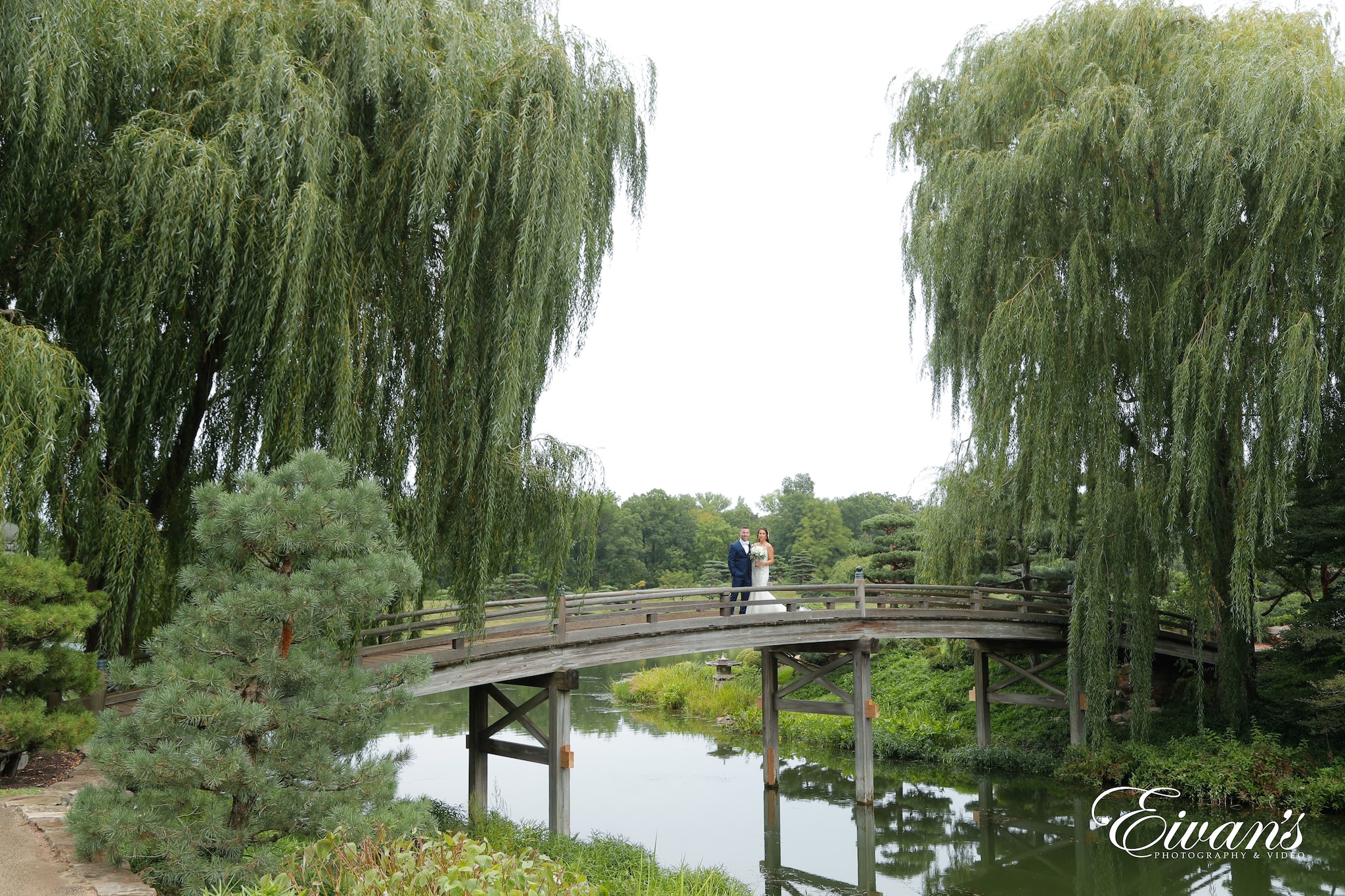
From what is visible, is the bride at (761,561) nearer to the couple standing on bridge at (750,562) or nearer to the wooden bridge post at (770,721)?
the couple standing on bridge at (750,562)

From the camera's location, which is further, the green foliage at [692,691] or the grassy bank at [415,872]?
the green foliage at [692,691]

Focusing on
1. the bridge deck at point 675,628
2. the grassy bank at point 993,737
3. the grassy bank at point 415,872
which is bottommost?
the grassy bank at point 993,737

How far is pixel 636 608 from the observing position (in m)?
11.9

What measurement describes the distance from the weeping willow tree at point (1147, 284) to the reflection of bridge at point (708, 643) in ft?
6.72

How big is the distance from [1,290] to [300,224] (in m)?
2.00

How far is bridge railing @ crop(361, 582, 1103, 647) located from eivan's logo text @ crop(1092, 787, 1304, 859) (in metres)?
3.69

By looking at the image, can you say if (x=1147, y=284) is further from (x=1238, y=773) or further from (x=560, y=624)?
(x=560, y=624)

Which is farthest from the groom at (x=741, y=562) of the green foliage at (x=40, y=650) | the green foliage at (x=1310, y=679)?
the green foliage at (x=40, y=650)

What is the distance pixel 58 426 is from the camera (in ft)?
19.0

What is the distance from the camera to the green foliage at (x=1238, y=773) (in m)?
12.2

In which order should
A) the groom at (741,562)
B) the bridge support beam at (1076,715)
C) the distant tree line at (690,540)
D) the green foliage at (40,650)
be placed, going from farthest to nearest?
the distant tree line at (690,540), the bridge support beam at (1076,715), the groom at (741,562), the green foliage at (40,650)

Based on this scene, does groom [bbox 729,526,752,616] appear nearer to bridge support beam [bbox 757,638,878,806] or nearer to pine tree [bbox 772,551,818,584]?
bridge support beam [bbox 757,638,878,806]

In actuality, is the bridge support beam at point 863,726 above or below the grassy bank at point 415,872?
below

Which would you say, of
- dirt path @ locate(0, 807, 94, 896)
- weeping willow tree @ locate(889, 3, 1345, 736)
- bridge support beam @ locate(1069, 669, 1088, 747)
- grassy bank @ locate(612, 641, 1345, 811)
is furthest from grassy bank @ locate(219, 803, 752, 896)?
bridge support beam @ locate(1069, 669, 1088, 747)
